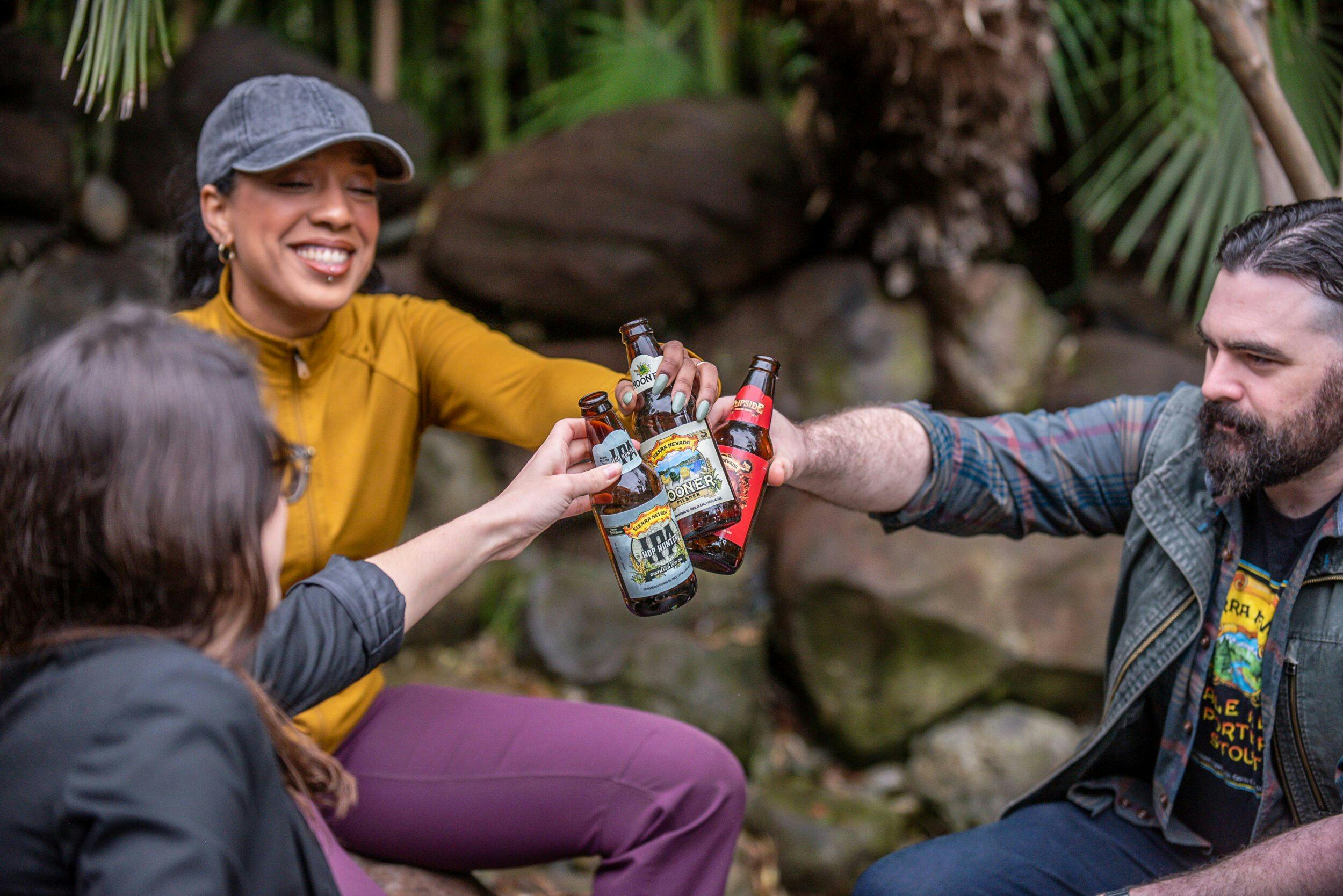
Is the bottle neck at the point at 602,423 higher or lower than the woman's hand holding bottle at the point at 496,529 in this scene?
higher

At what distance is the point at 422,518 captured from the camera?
14.1 feet

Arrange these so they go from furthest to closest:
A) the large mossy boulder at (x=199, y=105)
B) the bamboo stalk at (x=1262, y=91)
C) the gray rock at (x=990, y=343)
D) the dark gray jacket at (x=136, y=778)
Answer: the gray rock at (x=990, y=343)
the large mossy boulder at (x=199, y=105)
the bamboo stalk at (x=1262, y=91)
the dark gray jacket at (x=136, y=778)

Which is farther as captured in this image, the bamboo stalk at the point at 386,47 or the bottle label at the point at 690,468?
the bamboo stalk at the point at 386,47

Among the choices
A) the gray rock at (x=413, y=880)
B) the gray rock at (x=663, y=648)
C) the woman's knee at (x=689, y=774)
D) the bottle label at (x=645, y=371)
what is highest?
the bottle label at (x=645, y=371)

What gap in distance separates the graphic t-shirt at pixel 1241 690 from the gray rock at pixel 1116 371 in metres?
2.39

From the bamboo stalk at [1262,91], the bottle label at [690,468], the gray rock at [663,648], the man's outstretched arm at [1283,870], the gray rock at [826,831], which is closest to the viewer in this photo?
the man's outstretched arm at [1283,870]

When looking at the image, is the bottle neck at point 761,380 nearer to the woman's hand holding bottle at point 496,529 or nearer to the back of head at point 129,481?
the woman's hand holding bottle at point 496,529

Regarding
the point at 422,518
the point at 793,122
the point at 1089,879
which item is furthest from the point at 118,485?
the point at 793,122

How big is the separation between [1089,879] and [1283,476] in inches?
31.0

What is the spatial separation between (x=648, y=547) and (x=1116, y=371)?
331 centimetres

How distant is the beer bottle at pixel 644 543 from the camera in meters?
1.62

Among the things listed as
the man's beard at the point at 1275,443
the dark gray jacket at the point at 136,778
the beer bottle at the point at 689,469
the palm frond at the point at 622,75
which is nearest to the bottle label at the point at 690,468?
the beer bottle at the point at 689,469

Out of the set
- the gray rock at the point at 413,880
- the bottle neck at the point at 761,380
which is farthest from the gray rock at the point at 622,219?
the gray rock at the point at 413,880

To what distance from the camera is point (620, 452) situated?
67.2 inches
